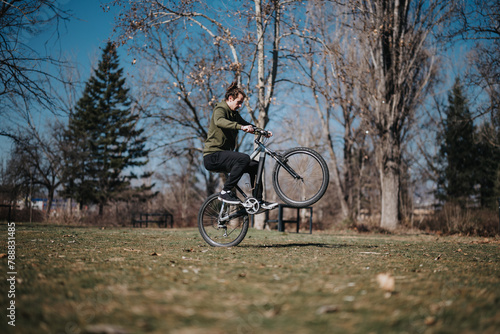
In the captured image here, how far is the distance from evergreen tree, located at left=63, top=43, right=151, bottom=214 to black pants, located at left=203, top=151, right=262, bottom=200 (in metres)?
32.0

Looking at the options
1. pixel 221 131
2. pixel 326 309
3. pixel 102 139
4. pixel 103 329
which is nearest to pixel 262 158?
pixel 221 131

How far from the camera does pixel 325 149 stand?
2617 cm

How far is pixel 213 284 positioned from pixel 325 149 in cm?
2408

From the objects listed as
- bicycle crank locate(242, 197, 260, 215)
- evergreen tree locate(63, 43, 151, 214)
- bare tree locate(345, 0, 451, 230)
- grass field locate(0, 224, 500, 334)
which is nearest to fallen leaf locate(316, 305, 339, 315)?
grass field locate(0, 224, 500, 334)

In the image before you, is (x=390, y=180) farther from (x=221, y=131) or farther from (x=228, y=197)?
(x=221, y=131)

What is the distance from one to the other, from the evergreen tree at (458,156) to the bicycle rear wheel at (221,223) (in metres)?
33.6

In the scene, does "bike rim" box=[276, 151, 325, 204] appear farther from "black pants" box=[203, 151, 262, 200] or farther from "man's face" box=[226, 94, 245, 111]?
"man's face" box=[226, 94, 245, 111]

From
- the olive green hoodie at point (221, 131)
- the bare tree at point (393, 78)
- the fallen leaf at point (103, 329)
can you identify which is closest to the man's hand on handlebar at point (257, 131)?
the olive green hoodie at point (221, 131)

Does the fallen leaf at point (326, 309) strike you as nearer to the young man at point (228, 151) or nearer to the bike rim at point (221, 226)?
the young man at point (228, 151)

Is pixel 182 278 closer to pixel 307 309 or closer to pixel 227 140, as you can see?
pixel 307 309

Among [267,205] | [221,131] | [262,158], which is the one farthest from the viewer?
[262,158]

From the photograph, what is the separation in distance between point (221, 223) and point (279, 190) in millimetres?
1135

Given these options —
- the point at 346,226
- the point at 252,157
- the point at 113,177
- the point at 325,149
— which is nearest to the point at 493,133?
the point at 325,149

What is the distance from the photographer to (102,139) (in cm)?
3766
